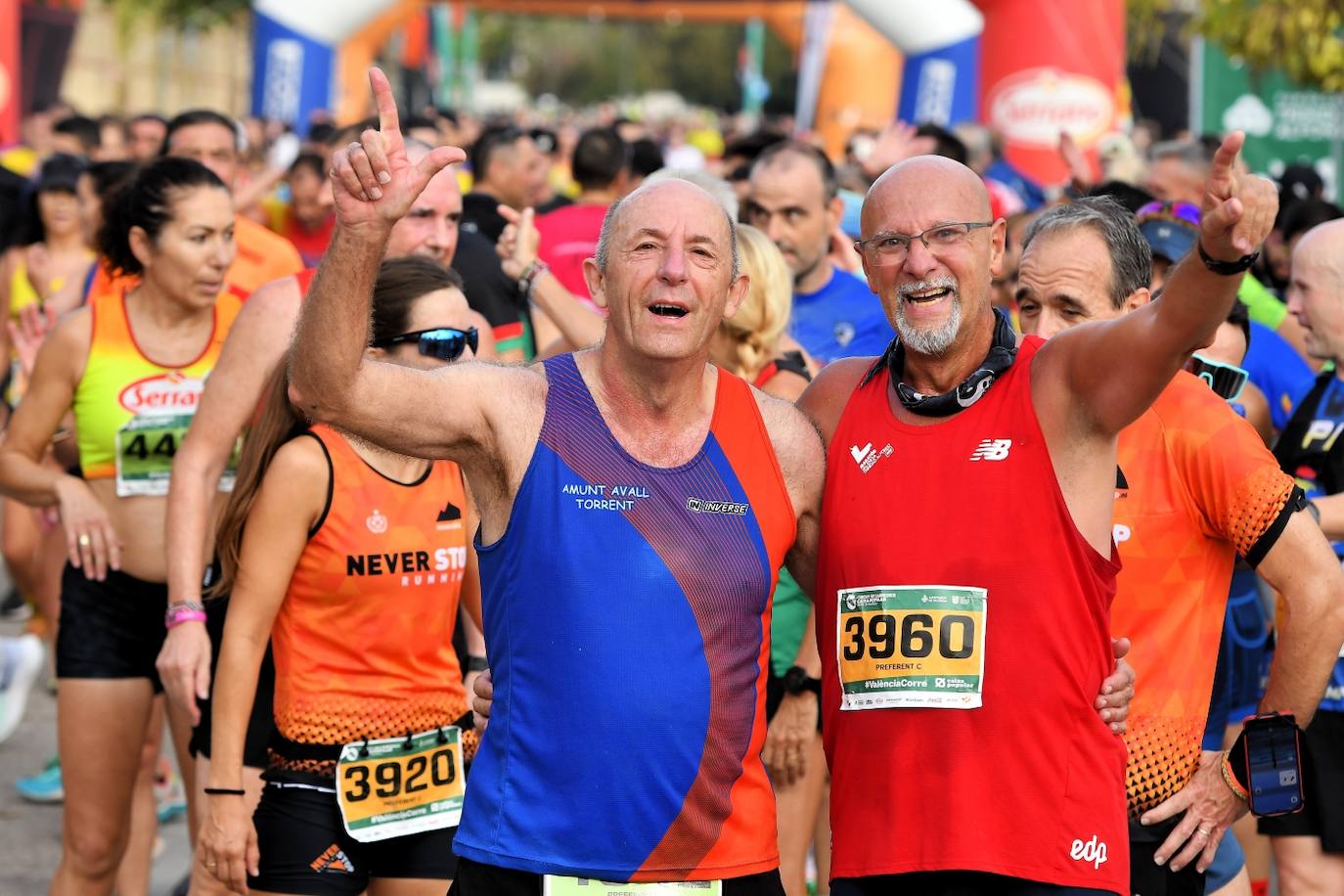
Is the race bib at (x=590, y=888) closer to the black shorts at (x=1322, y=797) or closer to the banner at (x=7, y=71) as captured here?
the black shorts at (x=1322, y=797)

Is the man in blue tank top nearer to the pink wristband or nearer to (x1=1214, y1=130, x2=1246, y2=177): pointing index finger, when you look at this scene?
(x1=1214, y1=130, x2=1246, y2=177): pointing index finger

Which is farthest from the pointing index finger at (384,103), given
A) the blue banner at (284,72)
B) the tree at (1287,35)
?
the blue banner at (284,72)

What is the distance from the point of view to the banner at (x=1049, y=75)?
1864 cm

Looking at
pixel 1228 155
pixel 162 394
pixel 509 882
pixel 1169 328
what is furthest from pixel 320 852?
pixel 1228 155

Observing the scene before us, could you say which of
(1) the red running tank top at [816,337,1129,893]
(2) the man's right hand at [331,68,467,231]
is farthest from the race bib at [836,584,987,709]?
(2) the man's right hand at [331,68,467,231]

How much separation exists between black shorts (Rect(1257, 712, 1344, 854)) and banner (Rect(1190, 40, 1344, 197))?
10.1 meters

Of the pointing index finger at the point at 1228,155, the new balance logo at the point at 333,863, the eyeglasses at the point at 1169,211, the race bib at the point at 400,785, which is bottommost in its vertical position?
the new balance logo at the point at 333,863

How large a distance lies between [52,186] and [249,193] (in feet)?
4.24

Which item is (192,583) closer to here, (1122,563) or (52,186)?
(1122,563)

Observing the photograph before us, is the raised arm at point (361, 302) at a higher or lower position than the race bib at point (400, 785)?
higher

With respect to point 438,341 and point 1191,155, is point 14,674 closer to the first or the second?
point 438,341

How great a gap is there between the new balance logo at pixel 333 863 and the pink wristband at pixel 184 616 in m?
0.81

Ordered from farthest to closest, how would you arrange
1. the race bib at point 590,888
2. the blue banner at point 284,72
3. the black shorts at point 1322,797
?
the blue banner at point 284,72 < the black shorts at point 1322,797 < the race bib at point 590,888

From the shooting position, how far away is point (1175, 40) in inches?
1216
